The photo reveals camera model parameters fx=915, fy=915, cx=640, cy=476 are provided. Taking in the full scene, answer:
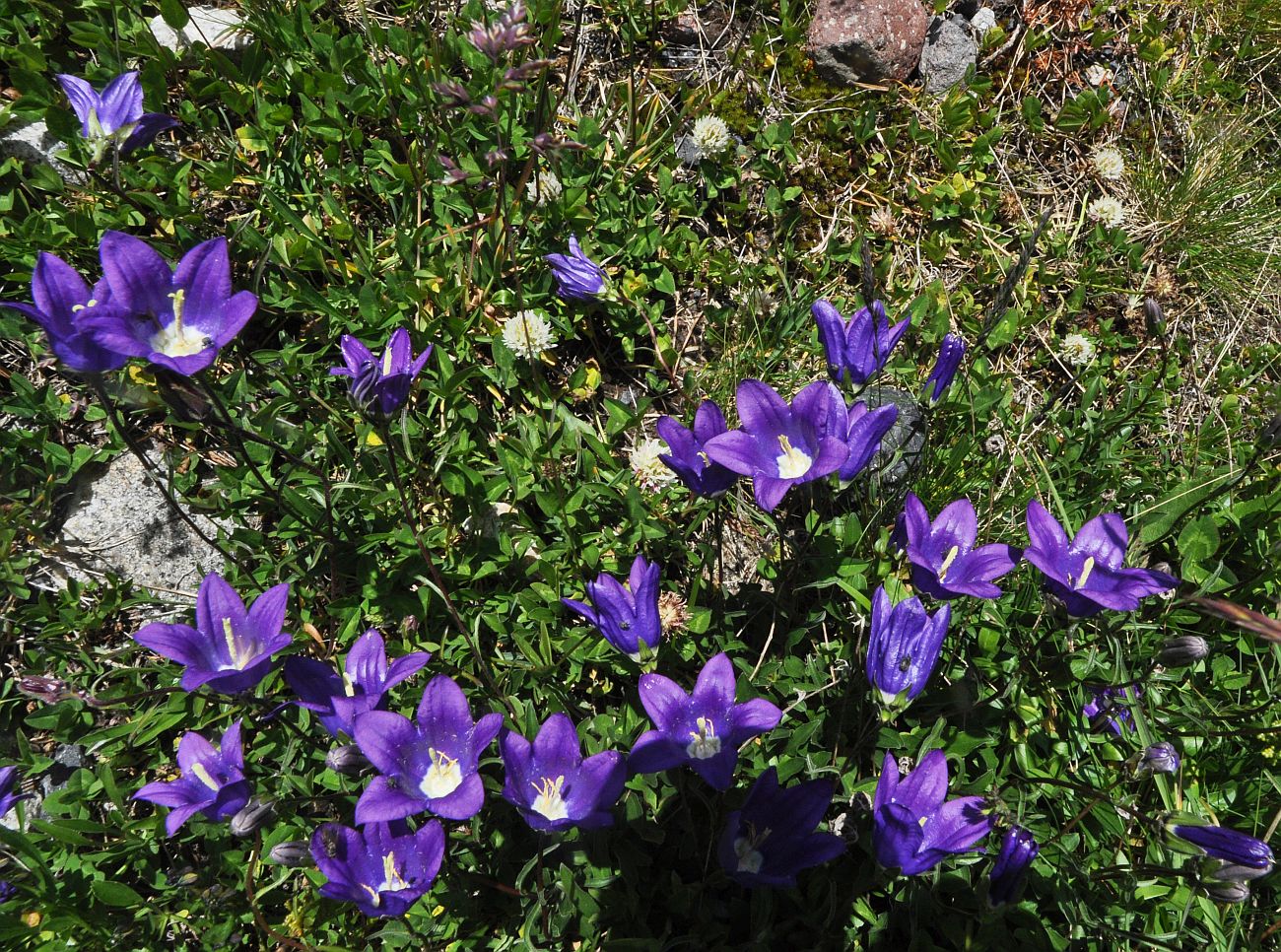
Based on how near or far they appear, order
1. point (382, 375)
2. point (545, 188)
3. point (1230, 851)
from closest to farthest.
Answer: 1. point (1230, 851)
2. point (382, 375)
3. point (545, 188)

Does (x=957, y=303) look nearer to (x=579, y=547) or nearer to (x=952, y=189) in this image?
(x=952, y=189)

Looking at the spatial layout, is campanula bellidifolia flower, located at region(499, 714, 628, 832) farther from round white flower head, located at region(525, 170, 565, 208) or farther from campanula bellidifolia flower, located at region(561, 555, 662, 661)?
round white flower head, located at region(525, 170, 565, 208)

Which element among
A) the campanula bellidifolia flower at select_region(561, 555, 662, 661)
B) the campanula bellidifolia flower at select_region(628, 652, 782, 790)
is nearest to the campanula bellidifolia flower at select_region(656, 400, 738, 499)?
the campanula bellidifolia flower at select_region(561, 555, 662, 661)

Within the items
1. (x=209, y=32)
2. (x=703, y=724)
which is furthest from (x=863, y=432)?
(x=209, y=32)

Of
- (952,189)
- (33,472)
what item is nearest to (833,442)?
(952,189)

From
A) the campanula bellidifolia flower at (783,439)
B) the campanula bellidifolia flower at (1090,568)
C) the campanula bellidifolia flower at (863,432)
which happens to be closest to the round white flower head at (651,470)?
the campanula bellidifolia flower at (783,439)

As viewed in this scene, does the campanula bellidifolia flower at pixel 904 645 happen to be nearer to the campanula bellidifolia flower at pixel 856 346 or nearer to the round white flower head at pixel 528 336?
the campanula bellidifolia flower at pixel 856 346

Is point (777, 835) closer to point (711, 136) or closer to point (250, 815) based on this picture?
point (250, 815)
